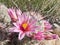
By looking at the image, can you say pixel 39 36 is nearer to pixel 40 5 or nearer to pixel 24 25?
pixel 24 25

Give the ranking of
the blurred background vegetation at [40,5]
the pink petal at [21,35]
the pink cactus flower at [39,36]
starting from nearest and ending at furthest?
1. the pink petal at [21,35]
2. the pink cactus flower at [39,36]
3. the blurred background vegetation at [40,5]

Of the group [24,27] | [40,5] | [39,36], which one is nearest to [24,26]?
[24,27]

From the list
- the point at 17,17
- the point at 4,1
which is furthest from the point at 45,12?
the point at 17,17

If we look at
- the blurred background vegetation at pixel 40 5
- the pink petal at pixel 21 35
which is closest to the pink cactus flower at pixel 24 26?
the pink petal at pixel 21 35

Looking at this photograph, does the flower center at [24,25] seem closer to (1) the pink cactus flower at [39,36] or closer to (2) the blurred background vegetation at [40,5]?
(1) the pink cactus flower at [39,36]

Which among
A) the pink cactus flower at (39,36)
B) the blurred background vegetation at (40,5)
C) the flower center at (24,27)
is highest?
the blurred background vegetation at (40,5)
